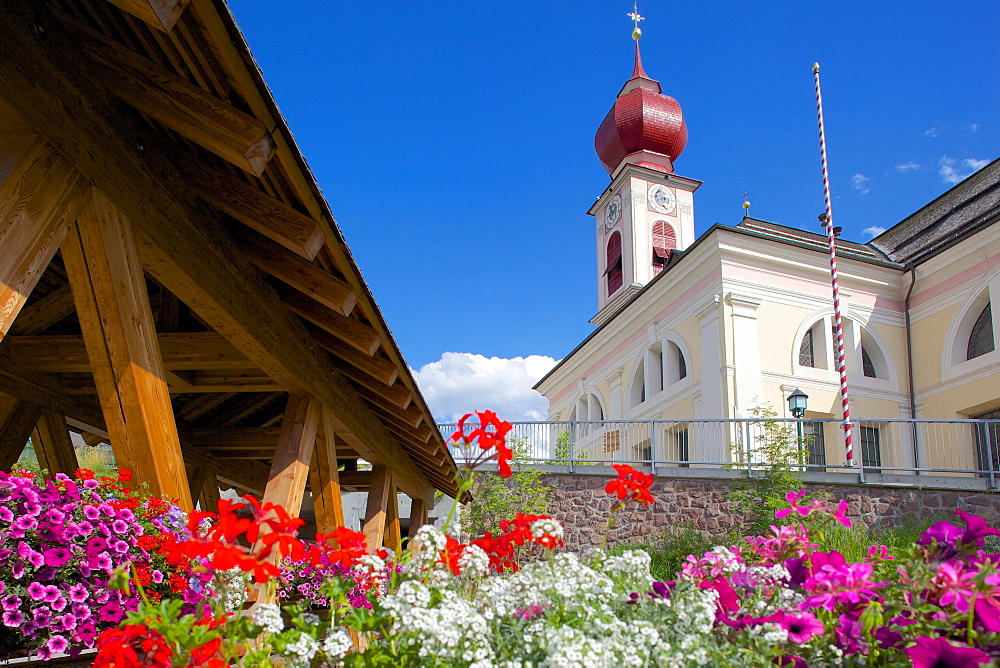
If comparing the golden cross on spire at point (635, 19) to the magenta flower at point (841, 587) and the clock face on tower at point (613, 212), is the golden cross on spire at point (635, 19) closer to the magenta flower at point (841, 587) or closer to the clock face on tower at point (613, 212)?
the clock face on tower at point (613, 212)

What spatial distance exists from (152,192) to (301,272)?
0.96m

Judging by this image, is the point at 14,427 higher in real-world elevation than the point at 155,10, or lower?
lower

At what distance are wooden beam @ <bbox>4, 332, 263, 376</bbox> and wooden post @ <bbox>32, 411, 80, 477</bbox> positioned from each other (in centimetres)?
120

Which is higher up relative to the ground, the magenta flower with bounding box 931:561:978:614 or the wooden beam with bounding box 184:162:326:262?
the wooden beam with bounding box 184:162:326:262

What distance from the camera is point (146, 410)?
303 centimetres

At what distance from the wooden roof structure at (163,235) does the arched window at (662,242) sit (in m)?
21.5

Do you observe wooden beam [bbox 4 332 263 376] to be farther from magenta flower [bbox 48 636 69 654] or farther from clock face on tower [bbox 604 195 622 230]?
clock face on tower [bbox 604 195 622 230]

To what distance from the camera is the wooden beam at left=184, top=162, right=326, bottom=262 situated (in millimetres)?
3312

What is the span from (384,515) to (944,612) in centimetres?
599

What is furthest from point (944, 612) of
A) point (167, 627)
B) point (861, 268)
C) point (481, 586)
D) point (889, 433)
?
point (861, 268)

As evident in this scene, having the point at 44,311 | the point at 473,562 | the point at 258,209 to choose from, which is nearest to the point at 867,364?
the point at 44,311

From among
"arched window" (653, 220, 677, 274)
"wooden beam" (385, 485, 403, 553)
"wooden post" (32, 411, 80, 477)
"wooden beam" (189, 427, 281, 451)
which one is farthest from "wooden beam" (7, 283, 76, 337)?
"arched window" (653, 220, 677, 274)

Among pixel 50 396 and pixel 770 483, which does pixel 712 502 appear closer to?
pixel 770 483

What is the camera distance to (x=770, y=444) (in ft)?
41.2
